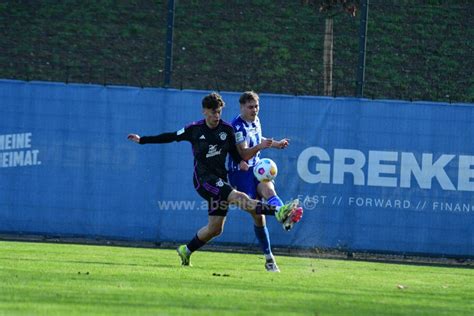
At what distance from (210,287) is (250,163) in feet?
11.3

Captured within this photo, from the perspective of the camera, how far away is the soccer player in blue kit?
1317 centimetres

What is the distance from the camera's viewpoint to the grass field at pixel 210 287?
28.1ft

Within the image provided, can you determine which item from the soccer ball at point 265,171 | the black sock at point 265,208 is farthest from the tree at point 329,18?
the black sock at point 265,208

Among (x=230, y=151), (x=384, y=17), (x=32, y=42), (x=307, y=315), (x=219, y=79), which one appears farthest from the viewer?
(x=32, y=42)

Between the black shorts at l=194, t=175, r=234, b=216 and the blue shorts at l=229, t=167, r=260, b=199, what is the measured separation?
0.44 metres

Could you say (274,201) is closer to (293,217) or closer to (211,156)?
(293,217)

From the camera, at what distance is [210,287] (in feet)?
33.2

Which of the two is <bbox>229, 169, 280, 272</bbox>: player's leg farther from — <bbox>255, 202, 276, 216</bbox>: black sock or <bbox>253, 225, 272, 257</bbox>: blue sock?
<bbox>255, 202, 276, 216</bbox>: black sock

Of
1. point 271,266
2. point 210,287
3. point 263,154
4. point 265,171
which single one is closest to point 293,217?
point 271,266

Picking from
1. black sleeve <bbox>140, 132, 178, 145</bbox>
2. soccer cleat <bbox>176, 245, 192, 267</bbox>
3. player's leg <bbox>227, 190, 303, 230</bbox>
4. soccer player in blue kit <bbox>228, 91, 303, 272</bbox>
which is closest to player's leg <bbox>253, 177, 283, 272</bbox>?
soccer player in blue kit <bbox>228, 91, 303, 272</bbox>

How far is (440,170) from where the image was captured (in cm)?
1748

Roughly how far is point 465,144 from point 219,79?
9.02m

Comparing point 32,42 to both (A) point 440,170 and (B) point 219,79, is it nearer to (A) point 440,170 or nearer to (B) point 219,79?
(B) point 219,79

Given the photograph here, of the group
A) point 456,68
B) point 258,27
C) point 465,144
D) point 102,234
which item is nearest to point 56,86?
point 102,234
